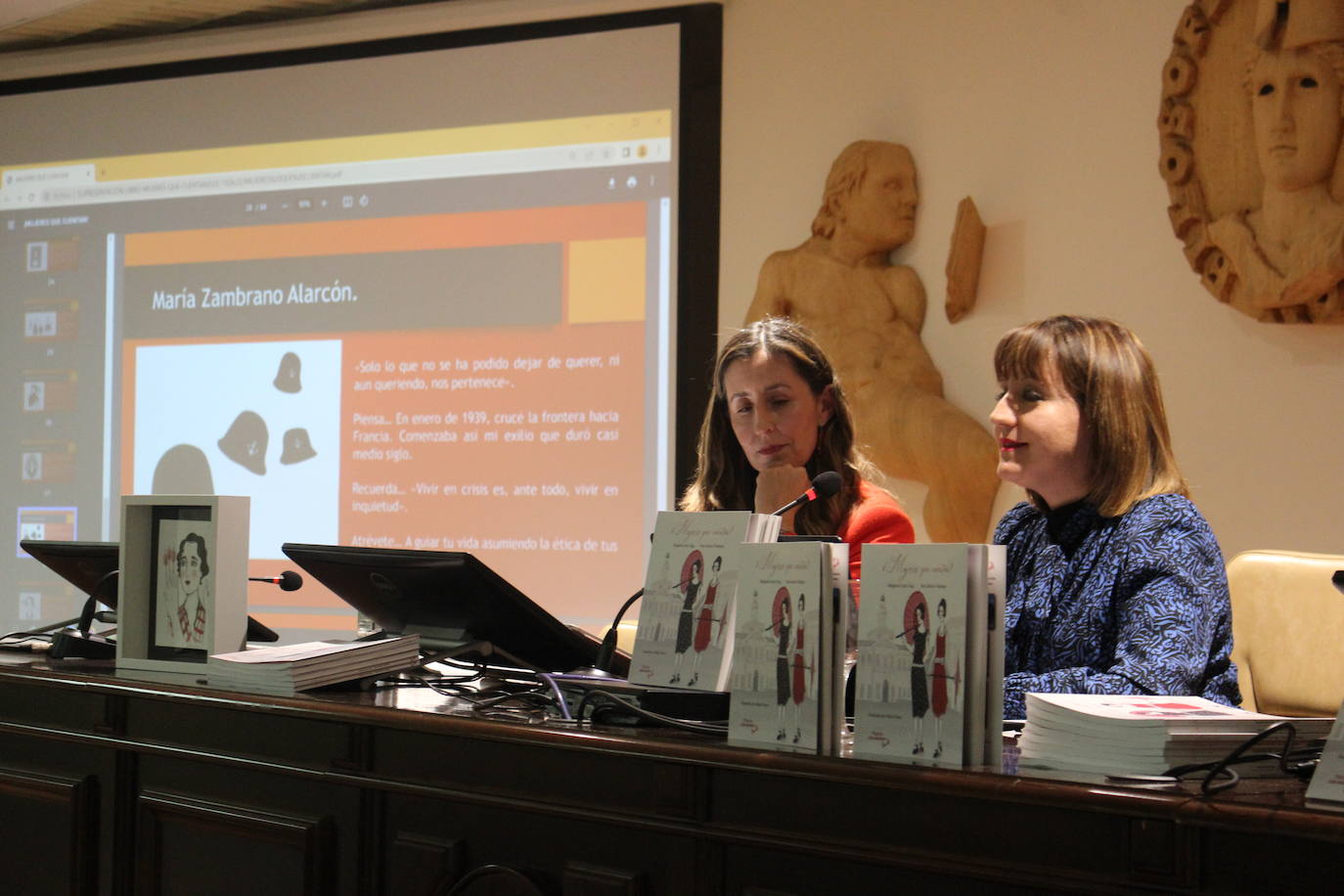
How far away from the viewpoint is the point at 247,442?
13.8 ft

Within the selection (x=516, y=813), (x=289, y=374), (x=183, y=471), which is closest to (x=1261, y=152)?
(x=516, y=813)

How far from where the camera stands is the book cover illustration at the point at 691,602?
142 centimetres

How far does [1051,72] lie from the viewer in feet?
10.8

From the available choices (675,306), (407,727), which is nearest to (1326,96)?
(675,306)

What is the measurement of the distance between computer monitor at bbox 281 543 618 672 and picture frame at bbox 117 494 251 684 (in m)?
0.11

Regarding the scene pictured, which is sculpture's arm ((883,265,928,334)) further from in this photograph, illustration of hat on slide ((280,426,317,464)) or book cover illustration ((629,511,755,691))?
book cover illustration ((629,511,755,691))

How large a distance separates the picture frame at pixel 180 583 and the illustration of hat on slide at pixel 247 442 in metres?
2.23

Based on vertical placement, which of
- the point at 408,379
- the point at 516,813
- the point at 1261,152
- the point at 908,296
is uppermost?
the point at 1261,152

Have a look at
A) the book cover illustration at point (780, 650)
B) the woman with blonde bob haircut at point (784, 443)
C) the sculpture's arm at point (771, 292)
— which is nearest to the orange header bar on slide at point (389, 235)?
the sculpture's arm at point (771, 292)

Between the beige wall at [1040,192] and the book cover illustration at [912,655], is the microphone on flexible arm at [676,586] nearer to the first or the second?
the book cover illustration at [912,655]

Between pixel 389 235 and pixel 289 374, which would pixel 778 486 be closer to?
pixel 389 235

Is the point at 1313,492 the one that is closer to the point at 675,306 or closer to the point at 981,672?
the point at 675,306

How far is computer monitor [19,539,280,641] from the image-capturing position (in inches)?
86.0

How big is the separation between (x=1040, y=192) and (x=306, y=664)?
7.54 ft
